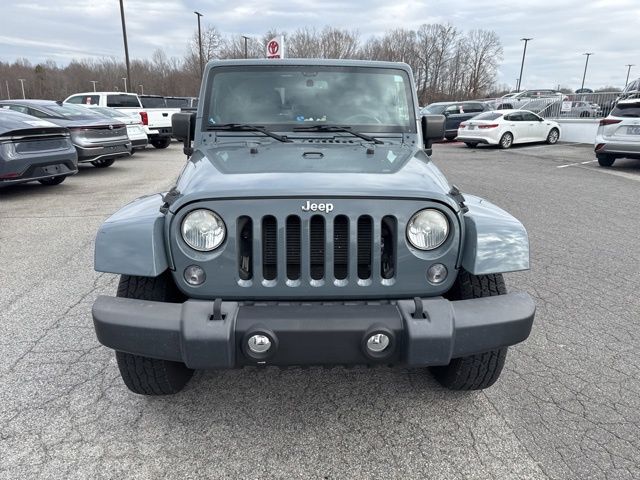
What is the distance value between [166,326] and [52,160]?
7.13 metres

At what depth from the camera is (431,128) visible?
3.66 m

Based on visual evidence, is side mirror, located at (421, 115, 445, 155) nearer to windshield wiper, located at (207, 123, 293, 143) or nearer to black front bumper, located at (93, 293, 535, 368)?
windshield wiper, located at (207, 123, 293, 143)

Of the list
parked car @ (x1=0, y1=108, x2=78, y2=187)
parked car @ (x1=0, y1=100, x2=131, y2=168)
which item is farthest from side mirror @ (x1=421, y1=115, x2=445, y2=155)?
parked car @ (x1=0, y1=100, x2=131, y2=168)

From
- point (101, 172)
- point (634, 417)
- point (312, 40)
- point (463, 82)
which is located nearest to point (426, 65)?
point (463, 82)

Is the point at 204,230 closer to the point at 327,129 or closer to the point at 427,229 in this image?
the point at 427,229

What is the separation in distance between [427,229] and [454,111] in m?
21.1

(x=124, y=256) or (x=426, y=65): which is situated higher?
(x=426, y=65)

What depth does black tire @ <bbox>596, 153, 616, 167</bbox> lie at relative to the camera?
41.5 ft

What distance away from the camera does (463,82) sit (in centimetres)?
6519

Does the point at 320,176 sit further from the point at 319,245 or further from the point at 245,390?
the point at 245,390

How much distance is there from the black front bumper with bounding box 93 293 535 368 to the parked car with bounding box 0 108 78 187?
649 cm

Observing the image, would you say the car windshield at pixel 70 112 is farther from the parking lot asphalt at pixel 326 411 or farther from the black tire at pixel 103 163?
the parking lot asphalt at pixel 326 411

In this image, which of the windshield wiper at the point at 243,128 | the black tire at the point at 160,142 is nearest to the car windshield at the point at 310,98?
the windshield wiper at the point at 243,128

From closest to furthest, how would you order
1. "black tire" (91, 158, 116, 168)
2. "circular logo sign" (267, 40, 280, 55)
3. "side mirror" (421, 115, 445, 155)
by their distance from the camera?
"side mirror" (421, 115, 445, 155) < "black tire" (91, 158, 116, 168) < "circular logo sign" (267, 40, 280, 55)
